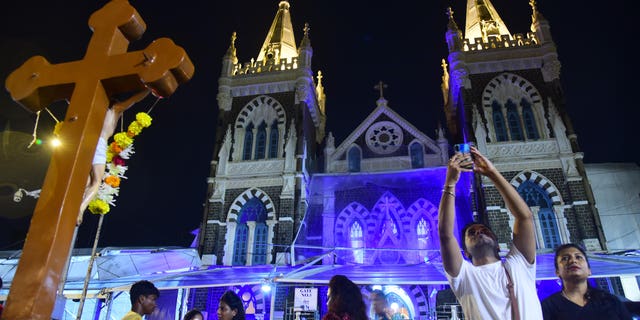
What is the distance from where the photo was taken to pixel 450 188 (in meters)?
2.70

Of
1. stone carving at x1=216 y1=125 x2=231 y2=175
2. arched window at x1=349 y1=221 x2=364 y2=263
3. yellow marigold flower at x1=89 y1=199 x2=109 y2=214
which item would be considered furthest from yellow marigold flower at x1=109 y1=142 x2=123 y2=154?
stone carving at x1=216 y1=125 x2=231 y2=175

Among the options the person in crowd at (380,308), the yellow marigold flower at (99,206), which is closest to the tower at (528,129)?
the person in crowd at (380,308)

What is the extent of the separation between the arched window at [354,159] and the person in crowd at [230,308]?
1490 cm

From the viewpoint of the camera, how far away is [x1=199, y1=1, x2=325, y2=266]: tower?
1709 centimetres

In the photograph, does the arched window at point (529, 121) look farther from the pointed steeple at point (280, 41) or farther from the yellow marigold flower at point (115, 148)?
the yellow marigold flower at point (115, 148)

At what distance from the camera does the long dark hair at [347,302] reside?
11.1 ft

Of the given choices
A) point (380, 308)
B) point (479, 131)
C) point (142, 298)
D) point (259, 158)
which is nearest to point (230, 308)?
point (142, 298)

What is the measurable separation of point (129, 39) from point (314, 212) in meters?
16.0

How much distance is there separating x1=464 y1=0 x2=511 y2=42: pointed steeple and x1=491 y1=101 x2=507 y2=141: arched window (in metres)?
4.93

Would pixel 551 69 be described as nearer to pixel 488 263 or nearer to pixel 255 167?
pixel 255 167

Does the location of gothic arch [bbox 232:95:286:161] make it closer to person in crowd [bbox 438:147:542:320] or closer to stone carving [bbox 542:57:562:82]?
stone carving [bbox 542:57:562:82]

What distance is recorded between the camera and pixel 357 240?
17406mm

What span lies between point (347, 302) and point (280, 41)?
73.8 ft

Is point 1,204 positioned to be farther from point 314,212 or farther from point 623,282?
point 623,282
